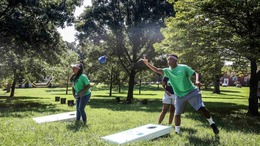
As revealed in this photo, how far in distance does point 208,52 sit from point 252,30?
2254mm

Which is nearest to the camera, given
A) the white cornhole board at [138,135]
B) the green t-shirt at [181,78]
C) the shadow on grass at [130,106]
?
the white cornhole board at [138,135]

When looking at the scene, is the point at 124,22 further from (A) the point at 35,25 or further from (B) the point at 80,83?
(B) the point at 80,83

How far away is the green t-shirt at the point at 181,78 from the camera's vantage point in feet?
23.9

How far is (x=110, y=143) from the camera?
6.14m

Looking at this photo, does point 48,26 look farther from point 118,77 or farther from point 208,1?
point 118,77

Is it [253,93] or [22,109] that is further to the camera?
[22,109]

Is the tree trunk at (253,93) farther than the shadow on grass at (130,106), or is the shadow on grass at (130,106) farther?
the shadow on grass at (130,106)

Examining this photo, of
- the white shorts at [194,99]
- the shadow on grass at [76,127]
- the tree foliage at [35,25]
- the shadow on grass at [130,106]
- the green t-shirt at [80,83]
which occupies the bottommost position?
the shadow on grass at [130,106]

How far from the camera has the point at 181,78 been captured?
7.27 m

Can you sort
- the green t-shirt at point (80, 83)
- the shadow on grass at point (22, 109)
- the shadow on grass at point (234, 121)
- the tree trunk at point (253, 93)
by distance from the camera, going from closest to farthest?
the green t-shirt at point (80, 83) < the shadow on grass at point (234, 121) < the shadow on grass at point (22, 109) < the tree trunk at point (253, 93)

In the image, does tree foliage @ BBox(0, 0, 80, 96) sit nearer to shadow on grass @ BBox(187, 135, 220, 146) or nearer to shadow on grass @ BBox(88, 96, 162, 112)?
shadow on grass @ BBox(88, 96, 162, 112)

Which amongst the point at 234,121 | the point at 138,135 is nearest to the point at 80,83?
the point at 138,135

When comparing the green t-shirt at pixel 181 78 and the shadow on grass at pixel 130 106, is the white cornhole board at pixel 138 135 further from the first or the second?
the shadow on grass at pixel 130 106

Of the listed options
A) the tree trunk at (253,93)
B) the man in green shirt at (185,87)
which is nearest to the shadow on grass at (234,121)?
the tree trunk at (253,93)
